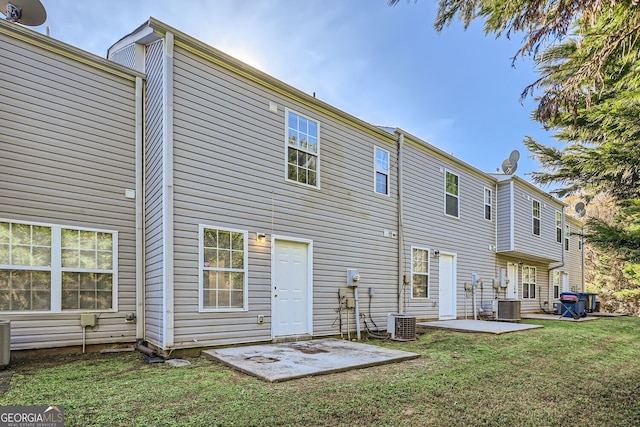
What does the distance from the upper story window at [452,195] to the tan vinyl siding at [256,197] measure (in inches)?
134

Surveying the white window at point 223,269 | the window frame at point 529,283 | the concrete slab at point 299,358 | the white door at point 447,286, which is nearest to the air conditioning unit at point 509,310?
the white door at point 447,286

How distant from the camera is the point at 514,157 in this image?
13422 millimetres

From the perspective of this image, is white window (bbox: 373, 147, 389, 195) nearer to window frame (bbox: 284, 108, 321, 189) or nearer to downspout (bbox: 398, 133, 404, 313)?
downspout (bbox: 398, 133, 404, 313)

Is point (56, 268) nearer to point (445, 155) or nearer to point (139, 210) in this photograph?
point (139, 210)

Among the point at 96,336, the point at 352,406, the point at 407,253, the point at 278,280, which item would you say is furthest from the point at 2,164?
the point at 407,253

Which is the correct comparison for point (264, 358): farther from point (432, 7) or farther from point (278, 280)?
point (432, 7)

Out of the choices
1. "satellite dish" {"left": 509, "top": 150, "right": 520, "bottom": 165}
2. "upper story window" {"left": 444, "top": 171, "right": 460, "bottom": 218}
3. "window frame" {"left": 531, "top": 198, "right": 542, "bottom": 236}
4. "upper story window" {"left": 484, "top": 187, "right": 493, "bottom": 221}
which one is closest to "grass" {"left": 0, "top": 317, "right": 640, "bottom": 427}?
"upper story window" {"left": 444, "top": 171, "right": 460, "bottom": 218}

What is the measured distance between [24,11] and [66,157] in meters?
2.22

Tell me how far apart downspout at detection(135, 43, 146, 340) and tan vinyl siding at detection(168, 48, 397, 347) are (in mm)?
1135

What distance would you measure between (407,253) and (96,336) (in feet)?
23.0

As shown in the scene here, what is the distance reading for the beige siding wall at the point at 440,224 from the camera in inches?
401

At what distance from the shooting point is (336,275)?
320 inches

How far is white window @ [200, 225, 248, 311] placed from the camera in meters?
6.16

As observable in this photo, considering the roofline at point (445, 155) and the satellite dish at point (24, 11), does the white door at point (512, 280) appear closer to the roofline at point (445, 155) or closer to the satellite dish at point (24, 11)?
the roofline at point (445, 155)
